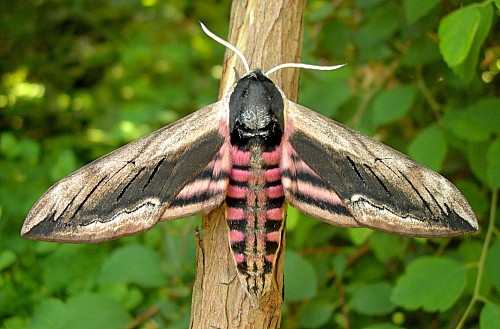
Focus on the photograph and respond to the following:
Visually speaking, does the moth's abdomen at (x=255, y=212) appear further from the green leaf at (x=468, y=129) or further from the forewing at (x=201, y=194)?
the green leaf at (x=468, y=129)

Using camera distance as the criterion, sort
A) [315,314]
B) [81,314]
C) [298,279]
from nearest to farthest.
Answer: [81,314], [298,279], [315,314]

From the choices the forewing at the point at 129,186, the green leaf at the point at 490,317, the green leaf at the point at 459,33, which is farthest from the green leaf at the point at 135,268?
the green leaf at the point at 459,33

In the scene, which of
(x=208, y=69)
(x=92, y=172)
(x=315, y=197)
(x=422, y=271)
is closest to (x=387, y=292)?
(x=422, y=271)

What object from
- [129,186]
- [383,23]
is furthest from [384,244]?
[129,186]

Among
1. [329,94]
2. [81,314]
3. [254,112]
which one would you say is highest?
[329,94]

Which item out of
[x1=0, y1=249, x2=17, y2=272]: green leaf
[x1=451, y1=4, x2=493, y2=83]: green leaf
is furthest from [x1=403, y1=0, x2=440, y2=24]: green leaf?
[x1=0, y1=249, x2=17, y2=272]: green leaf

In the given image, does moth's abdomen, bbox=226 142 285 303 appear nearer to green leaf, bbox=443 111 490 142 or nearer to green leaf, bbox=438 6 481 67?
green leaf, bbox=438 6 481 67

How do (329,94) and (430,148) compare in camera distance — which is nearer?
(430,148)

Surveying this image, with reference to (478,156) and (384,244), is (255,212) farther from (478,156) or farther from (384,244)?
(478,156)
